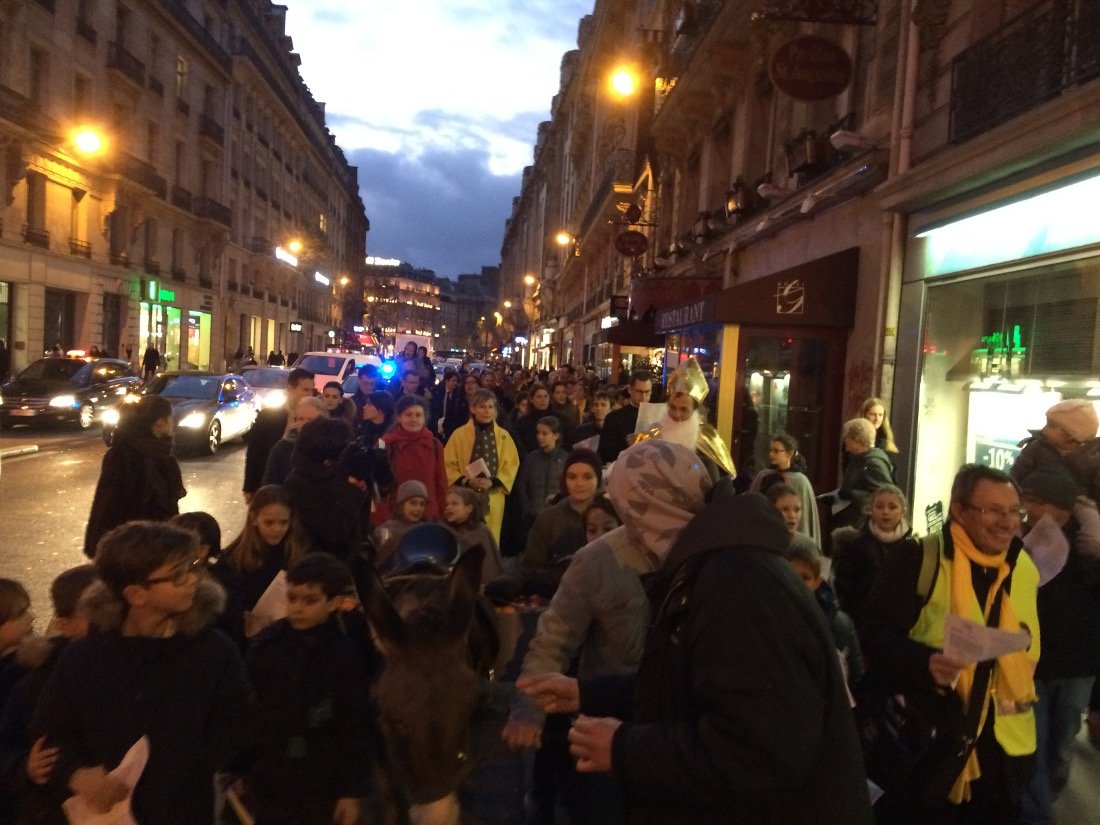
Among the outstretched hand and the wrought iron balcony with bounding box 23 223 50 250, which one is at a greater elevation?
the wrought iron balcony with bounding box 23 223 50 250

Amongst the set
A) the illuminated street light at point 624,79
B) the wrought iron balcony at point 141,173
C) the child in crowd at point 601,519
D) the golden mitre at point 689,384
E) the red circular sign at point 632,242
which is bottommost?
the child in crowd at point 601,519

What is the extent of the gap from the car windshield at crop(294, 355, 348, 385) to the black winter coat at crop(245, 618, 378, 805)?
20825 mm

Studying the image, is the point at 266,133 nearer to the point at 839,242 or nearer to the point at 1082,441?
the point at 839,242

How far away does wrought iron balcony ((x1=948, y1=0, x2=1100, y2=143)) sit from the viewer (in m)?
6.70

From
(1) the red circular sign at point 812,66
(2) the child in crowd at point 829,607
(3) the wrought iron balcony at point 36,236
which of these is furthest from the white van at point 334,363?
(2) the child in crowd at point 829,607

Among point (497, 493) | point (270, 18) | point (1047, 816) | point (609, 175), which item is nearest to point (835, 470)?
point (497, 493)

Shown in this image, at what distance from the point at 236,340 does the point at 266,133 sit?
15.2 metres

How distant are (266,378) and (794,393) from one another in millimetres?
15527

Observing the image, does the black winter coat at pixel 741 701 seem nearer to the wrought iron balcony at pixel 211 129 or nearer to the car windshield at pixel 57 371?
the car windshield at pixel 57 371

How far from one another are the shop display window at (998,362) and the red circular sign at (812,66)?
112 inches

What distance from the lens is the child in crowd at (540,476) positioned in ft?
25.8

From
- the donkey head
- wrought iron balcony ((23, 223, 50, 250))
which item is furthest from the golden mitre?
wrought iron balcony ((23, 223, 50, 250))

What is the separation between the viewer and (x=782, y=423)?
40.9ft

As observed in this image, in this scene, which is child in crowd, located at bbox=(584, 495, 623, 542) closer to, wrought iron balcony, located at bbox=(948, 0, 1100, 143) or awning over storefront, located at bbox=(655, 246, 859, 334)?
wrought iron balcony, located at bbox=(948, 0, 1100, 143)
